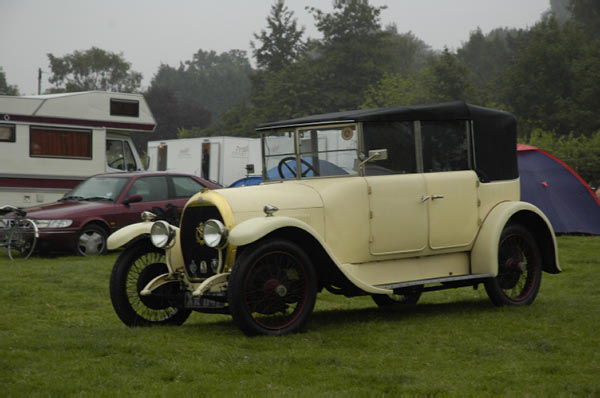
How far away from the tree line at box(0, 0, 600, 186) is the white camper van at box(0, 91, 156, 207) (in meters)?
20.4

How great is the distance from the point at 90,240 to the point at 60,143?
3.90 metres

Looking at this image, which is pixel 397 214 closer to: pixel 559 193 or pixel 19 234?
pixel 19 234

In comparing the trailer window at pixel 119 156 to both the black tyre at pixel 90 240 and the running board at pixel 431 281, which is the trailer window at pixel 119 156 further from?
the running board at pixel 431 281

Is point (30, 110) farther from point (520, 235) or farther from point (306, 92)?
point (306, 92)

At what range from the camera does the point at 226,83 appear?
122812 millimetres

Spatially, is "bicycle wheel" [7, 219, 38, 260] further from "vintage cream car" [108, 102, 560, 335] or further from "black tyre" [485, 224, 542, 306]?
"black tyre" [485, 224, 542, 306]

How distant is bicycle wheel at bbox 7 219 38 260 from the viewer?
52.9 feet

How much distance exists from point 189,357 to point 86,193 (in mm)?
11488

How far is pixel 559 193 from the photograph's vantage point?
1908 centimetres

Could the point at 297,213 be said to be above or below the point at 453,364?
above

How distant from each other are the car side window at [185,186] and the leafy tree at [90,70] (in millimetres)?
67445

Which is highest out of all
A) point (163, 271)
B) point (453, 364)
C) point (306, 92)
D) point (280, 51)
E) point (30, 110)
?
point (280, 51)

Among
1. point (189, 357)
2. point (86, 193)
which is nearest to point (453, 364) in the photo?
point (189, 357)

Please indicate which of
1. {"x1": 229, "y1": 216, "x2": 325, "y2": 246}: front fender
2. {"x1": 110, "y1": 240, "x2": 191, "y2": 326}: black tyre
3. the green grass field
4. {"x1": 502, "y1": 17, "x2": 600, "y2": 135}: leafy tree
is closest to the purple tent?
the green grass field
